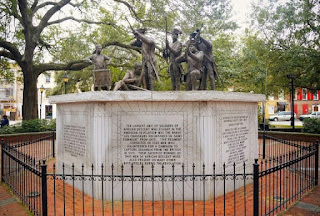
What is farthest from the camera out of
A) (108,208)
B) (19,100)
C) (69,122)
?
(19,100)

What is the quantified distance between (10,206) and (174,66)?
19.0 feet

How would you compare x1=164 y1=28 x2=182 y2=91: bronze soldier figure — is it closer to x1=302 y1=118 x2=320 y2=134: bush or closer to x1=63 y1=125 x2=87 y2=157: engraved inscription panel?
x1=63 y1=125 x2=87 y2=157: engraved inscription panel

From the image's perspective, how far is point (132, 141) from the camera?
22.2ft

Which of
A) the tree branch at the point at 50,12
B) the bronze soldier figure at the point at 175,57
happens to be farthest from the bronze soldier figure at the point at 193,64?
the tree branch at the point at 50,12

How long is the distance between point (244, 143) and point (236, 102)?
1.28 metres

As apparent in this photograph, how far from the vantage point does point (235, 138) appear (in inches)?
296

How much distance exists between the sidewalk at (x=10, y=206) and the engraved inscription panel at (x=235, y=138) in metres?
4.78

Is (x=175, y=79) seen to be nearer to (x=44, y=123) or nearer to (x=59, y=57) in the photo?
(x=44, y=123)

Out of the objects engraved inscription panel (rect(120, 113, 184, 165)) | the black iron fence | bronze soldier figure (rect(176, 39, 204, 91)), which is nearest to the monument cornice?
engraved inscription panel (rect(120, 113, 184, 165))

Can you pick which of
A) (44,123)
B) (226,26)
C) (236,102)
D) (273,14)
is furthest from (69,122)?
(273,14)

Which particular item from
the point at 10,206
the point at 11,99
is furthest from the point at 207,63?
the point at 11,99

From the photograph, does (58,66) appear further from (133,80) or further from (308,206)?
(308,206)

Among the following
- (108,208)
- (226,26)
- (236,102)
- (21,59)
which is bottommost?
(108,208)

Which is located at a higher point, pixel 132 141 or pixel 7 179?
pixel 132 141
